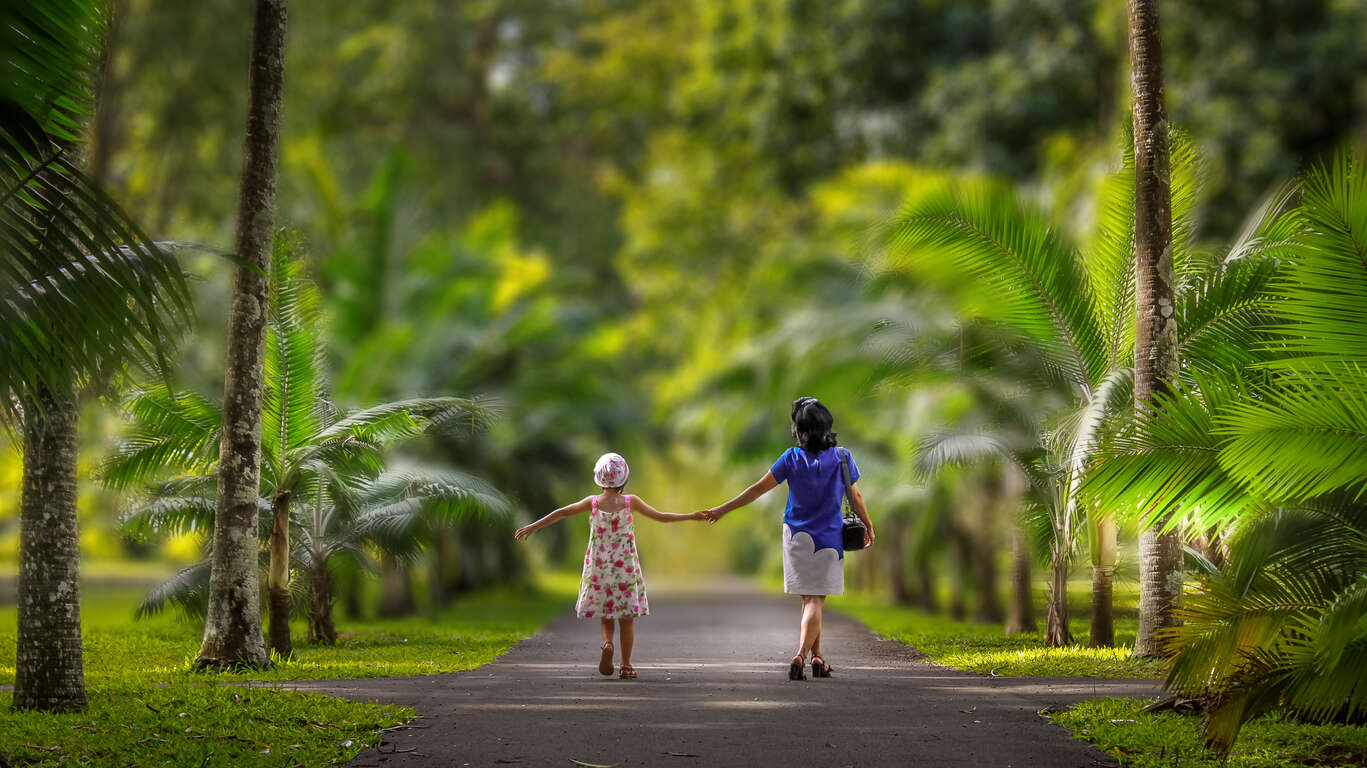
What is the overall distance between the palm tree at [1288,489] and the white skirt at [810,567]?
106 inches

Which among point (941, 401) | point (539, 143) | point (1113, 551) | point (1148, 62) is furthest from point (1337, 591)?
point (539, 143)

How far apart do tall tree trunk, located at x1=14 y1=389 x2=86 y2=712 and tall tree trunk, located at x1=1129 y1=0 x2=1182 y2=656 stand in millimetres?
7796

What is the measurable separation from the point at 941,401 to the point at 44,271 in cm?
1505

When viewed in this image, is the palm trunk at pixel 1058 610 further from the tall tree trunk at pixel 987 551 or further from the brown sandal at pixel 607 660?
the tall tree trunk at pixel 987 551

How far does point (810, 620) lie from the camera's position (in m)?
10.6

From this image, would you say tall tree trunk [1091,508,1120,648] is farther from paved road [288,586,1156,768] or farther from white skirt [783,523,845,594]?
white skirt [783,523,845,594]

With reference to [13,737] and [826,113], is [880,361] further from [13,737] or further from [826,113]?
[826,113]

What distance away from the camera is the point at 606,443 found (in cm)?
3244

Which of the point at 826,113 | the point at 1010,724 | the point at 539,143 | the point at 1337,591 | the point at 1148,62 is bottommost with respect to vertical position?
the point at 1010,724

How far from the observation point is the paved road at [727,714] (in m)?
7.66

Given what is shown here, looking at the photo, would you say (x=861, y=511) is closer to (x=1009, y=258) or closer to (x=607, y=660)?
(x=607, y=660)

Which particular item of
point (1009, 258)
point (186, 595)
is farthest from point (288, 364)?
point (1009, 258)

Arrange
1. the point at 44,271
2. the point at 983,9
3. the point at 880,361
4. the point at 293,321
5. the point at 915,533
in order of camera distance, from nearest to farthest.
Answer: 1. the point at 44,271
2. the point at 293,321
3. the point at 880,361
4. the point at 915,533
5. the point at 983,9

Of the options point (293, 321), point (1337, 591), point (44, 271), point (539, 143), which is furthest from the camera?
point (539, 143)
